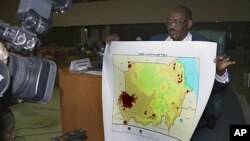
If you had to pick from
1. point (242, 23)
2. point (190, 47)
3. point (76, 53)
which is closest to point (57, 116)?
point (76, 53)

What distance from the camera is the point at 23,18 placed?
91 cm

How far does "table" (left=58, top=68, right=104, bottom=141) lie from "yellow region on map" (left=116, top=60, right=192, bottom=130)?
0.98 ft

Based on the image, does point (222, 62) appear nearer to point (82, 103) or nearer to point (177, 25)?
point (177, 25)

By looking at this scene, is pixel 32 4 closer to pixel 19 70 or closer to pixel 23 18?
pixel 23 18

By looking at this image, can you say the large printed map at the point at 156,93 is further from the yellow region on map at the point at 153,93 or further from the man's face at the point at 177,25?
the man's face at the point at 177,25

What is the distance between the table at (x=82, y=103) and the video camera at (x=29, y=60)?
3.79 ft

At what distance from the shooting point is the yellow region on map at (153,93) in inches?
63.3

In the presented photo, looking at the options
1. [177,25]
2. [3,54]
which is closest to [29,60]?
[3,54]

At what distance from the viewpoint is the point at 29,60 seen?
0.90 meters

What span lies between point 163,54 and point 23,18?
898 millimetres

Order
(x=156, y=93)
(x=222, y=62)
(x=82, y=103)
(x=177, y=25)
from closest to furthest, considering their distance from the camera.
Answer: (x=222, y=62) < (x=156, y=93) < (x=177, y=25) < (x=82, y=103)

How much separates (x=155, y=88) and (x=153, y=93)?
0.03 meters

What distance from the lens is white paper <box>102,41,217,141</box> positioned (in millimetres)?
1523

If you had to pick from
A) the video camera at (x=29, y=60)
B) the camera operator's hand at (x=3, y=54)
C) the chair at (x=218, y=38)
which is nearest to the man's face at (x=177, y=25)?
the chair at (x=218, y=38)
